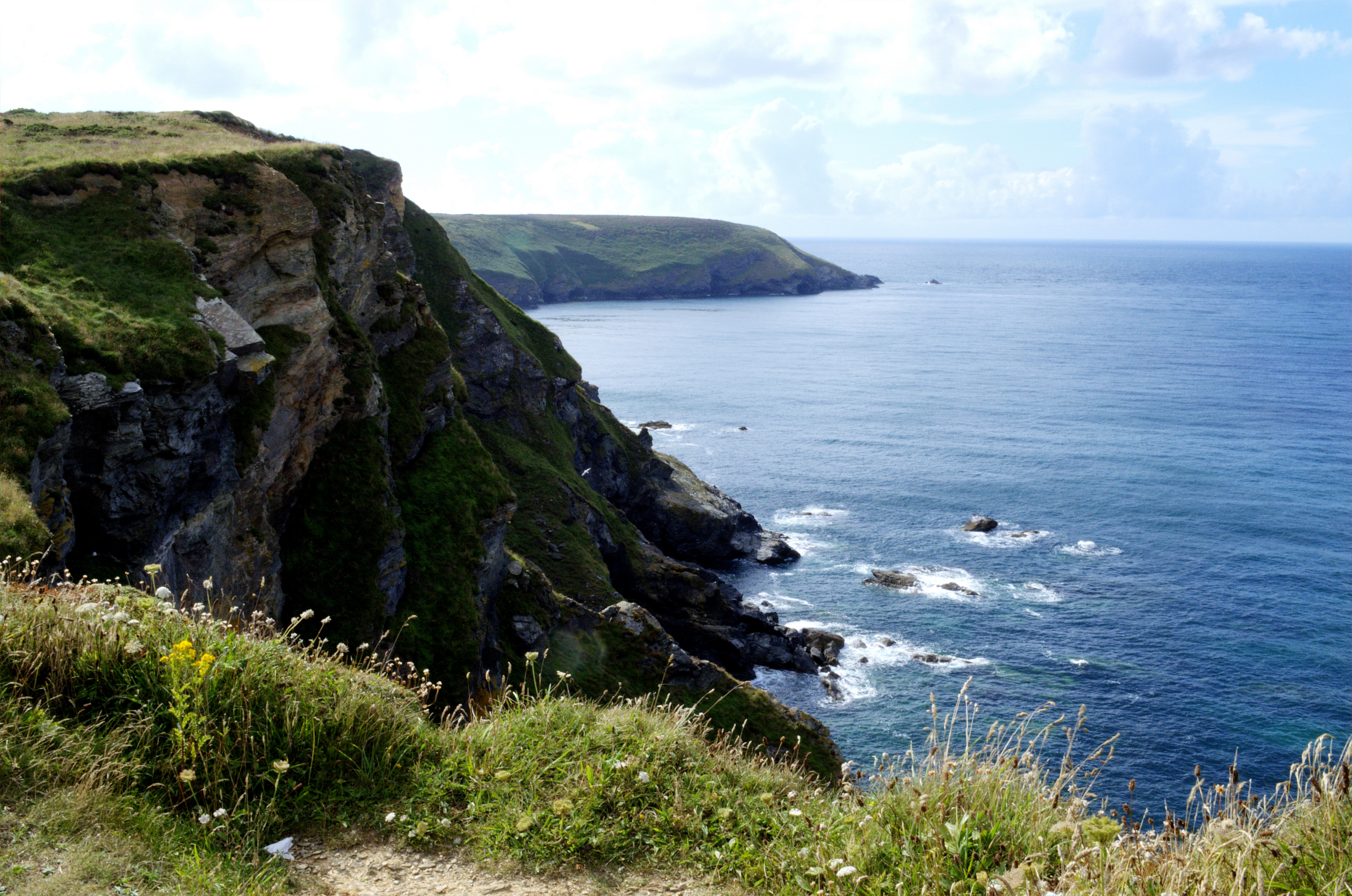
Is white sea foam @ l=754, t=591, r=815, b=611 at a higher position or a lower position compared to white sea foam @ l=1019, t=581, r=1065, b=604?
lower

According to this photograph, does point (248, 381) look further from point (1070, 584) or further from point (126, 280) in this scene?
point (1070, 584)

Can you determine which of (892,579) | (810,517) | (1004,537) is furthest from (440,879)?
(810,517)

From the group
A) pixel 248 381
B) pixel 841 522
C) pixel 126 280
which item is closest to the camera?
pixel 126 280

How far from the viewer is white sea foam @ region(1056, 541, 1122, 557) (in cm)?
7375

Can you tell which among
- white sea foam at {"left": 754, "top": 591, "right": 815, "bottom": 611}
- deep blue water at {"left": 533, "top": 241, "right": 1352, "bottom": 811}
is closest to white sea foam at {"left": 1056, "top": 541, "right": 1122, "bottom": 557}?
deep blue water at {"left": 533, "top": 241, "right": 1352, "bottom": 811}

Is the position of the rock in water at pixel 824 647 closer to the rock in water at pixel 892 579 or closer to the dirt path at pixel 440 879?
the rock in water at pixel 892 579

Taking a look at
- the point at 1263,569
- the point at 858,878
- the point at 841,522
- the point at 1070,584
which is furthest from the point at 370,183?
the point at 1263,569

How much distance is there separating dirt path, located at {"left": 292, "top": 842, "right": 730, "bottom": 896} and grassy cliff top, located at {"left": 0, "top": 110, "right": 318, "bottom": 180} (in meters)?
35.0

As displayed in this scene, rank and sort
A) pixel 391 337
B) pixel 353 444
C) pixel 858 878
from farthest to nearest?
pixel 391 337 → pixel 353 444 → pixel 858 878

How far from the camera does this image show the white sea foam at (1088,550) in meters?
73.8

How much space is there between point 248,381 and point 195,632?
26.0 m

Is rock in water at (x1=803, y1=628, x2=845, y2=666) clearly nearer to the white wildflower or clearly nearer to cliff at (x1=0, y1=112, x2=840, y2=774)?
cliff at (x1=0, y1=112, x2=840, y2=774)

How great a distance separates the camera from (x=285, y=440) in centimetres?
3572

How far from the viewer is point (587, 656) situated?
4653 cm
